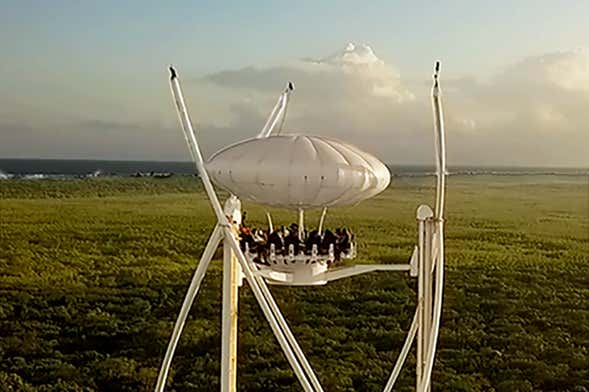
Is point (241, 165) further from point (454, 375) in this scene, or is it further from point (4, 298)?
point (4, 298)

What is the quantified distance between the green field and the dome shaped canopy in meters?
1.78

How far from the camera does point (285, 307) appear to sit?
271 inches

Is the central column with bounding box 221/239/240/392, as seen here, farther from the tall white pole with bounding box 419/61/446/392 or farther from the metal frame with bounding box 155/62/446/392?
the tall white pole with bounding box 419/61/446/392

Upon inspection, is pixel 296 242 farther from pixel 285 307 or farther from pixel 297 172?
pixel 285 307

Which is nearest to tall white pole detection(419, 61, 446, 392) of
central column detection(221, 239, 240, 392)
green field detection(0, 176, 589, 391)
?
central column detection(221, 239, 240, 392)

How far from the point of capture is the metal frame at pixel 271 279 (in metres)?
2.88

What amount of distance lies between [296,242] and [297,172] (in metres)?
0.40

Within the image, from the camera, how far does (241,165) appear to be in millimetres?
2684

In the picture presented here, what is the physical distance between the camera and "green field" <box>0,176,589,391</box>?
18.3 ft

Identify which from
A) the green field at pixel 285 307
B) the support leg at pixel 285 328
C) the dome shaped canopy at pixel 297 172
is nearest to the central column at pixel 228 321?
the support leg at pixel 285 328

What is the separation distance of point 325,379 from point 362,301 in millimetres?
1562

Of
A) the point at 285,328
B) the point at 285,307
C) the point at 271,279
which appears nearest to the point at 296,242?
the point at 271,279

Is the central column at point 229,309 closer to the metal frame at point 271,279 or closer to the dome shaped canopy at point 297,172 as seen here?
the metal frame at point 271,279

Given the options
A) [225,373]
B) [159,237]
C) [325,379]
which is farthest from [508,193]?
[225,373]
